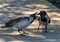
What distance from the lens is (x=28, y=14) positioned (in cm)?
777

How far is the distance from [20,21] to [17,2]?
14.2 ft

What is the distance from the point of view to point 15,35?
5809 mm

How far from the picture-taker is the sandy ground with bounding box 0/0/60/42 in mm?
5652

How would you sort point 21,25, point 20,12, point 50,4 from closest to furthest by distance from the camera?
point 21,25, point 20,12, point 50,4

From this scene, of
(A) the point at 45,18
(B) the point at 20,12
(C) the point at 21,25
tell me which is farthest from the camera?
(B) the point at 20,12

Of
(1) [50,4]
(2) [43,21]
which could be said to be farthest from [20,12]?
(2) [43,21]

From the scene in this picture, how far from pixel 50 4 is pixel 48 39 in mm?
3748

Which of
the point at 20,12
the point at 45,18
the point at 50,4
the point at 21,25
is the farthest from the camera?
the point at 50,4

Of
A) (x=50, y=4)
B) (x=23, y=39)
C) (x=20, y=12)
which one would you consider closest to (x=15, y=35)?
(x=23, y=39)

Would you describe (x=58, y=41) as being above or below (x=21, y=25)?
below

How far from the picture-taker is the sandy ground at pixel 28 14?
5.65m

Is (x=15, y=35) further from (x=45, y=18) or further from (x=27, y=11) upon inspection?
(x=27, y=11)

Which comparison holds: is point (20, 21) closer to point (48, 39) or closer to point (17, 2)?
point (48, 39)

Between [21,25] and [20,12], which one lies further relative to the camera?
[20,12]
